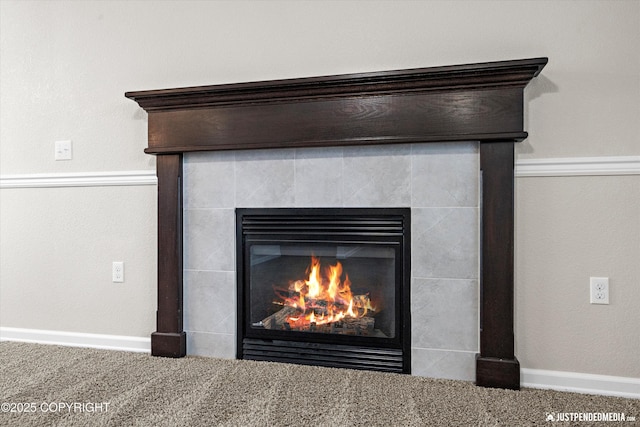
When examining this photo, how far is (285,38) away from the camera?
2057 millimetres

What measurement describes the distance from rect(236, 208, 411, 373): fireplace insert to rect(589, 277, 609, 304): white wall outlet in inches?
30.3

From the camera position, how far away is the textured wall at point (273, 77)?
1.74m

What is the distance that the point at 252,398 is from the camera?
1646 millimetres

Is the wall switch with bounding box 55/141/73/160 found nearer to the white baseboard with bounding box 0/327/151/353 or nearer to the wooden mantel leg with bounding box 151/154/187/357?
the wooden mantel leg with bounding box 151/154/187/357

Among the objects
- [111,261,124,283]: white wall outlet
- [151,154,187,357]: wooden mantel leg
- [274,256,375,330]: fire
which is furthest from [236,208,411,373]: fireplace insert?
[111,261,124,283]: white wall outlet

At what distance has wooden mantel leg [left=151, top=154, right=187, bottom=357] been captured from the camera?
2131 mm

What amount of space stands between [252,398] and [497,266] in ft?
3.81

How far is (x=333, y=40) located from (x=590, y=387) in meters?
1.93

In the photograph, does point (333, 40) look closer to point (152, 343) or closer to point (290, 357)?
point (290, 357)

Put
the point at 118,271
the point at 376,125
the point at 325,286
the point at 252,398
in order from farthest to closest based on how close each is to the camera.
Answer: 1. the point at 118,271
2. the point at 325,286
3. the point at 376,125
4. the point at 252,398

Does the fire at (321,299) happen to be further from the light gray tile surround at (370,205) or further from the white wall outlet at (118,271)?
the white wall outlet at (118,271)

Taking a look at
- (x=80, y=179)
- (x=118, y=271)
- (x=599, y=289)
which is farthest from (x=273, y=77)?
(x=599, y=289)

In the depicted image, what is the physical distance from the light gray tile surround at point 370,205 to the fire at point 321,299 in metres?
0.28

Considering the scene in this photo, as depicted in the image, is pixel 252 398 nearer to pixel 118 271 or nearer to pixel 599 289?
pixel 118 271
